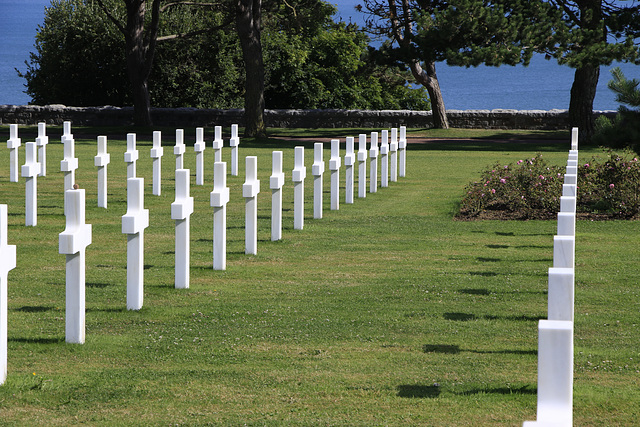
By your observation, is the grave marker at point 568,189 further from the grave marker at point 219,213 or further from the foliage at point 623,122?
the foliage at point 623,122

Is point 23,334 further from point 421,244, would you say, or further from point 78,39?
point 78,39

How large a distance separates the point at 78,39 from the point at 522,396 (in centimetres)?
4145

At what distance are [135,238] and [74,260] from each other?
33.4 inches

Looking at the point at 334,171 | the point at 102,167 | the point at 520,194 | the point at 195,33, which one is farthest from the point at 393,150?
the point at 195,33

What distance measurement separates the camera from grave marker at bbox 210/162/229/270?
27.1 feet

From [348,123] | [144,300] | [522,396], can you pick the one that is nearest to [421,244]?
[144,300]

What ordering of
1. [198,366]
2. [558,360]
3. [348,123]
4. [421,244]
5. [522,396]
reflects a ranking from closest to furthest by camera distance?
[558,360], [522,396], [198,366], [421,244], [348,123]

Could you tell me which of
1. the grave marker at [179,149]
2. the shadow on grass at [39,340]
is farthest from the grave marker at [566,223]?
the grave marker at [179,149]

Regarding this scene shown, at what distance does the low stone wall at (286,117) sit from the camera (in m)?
37.7

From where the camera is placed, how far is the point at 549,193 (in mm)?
13102

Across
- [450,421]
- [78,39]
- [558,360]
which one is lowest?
[450,421]

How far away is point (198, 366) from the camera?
18.2 ft

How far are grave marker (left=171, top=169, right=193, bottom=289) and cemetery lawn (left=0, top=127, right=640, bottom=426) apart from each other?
0.16 metres

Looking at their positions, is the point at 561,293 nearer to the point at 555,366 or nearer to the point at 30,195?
the point at 555,366
